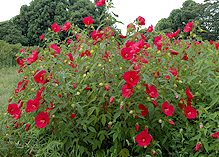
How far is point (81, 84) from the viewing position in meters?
2.12

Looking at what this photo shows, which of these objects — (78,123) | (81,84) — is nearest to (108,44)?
(81,84)

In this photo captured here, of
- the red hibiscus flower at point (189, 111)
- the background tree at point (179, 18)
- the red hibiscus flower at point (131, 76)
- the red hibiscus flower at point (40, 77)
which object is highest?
the background tree at point (179, 18)

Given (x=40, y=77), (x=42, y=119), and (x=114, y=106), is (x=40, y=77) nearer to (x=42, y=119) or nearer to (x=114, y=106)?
(x=42, y=119)

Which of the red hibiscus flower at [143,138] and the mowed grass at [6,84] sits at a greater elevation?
the mowed grass at [6,84]

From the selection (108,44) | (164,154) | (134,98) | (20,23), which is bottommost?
(164,154)

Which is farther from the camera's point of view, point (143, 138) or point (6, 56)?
point (6, 56)

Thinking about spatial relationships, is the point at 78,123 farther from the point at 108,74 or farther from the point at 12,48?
the point at 12,48

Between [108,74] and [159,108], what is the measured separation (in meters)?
0.64

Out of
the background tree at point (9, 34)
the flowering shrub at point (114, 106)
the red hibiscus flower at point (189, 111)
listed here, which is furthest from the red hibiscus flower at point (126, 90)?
the background tree at point (9, 34)

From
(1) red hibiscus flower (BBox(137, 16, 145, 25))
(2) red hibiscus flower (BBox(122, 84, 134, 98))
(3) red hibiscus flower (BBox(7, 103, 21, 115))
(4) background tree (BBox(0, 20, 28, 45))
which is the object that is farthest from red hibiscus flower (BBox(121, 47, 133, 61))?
(4) background tree (BBox(0, 20, 28, 45))

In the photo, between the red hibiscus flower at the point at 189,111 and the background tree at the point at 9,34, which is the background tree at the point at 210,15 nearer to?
the background tree at the point at 9,34

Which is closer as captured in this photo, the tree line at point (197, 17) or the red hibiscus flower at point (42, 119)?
the red hibiscus flower at point (42, 119)

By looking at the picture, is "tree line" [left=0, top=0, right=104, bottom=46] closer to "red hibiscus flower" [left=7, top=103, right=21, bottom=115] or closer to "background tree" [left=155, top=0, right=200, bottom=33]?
"background tree" [left=155, top=0, right=200, bottom=33]

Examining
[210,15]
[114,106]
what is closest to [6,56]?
[114,106]
